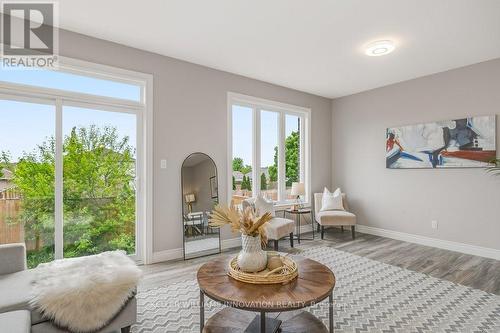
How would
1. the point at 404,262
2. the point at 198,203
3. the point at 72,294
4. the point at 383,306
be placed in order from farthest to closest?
the point at 198,203 < the point at 404,262 < the point at 383,306 < the point at 72,294

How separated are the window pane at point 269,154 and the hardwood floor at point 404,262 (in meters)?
0.98

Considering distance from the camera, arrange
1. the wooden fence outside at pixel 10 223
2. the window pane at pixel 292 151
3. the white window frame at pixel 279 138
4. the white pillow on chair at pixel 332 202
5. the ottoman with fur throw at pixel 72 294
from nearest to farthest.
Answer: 1. the ottoman with fur throw at pixel 72 294
2. the wooden fence outside at pixel 10 223
3. the white window frame at pixel 279 138
4. the white pillow on chair at pixel 332 202
5. the window pane at pixel 292 151

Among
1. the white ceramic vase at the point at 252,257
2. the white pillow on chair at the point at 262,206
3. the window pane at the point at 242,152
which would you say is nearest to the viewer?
the white ceramic vase at the point at 252,257

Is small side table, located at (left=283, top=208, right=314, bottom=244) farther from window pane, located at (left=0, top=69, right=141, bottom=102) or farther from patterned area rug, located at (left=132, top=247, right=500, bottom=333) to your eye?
window pane, located at (left=0, top=69, right=141, bottom=102)

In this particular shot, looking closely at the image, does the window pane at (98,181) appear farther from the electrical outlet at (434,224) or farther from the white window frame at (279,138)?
the electrical outlet at (434,224)

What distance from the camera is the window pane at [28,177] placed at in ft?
9.39

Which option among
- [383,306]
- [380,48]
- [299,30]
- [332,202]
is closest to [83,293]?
[383,306]

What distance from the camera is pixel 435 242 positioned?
4.40 m

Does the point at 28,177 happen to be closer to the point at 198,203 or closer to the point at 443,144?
the point at 198,203

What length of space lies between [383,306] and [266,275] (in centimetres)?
140

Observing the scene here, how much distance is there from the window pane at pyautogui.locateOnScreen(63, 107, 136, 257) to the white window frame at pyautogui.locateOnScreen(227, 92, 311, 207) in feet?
4.72

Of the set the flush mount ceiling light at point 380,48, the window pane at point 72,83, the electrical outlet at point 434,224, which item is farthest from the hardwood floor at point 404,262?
the flush mount ceiling light at point 380,48

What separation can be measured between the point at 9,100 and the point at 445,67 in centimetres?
559

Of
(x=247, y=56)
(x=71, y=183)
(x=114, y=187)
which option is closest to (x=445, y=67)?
(x=247, y=56)
